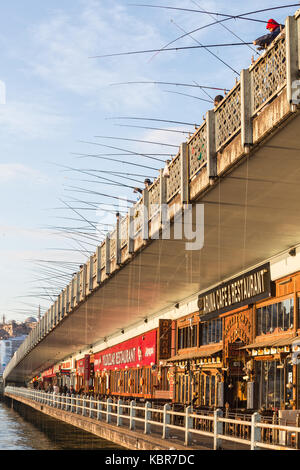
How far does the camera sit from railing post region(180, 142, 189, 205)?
58.6 ft

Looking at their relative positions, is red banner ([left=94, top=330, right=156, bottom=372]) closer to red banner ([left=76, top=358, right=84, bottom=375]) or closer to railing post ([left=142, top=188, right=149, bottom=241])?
red banner ([left=76, top=358, right=84, bottom=375])

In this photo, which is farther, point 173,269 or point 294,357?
point 173,269

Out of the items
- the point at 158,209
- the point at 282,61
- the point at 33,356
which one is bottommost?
the point at 33,356

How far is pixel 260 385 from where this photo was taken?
80.9 feet

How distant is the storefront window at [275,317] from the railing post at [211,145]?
25.9 feet

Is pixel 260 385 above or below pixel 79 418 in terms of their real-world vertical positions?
above

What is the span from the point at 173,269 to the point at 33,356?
65986mm

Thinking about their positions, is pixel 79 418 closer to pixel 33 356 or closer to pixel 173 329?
pixel 173 329

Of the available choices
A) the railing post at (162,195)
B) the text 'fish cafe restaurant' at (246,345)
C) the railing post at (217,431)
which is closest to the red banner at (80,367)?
the text 'fish cafe restaurant' at (246,345)

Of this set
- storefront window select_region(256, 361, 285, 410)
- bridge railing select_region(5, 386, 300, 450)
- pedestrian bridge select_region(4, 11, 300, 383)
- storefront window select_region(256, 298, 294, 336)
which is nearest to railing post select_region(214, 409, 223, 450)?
bridge railing select_region(5, 386, 300, 450)

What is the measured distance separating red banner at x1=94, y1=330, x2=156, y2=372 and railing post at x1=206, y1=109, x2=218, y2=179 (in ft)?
83.5

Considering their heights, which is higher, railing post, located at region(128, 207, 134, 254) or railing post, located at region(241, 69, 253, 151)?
railing post, located at region(241, 69, 253, 151)
